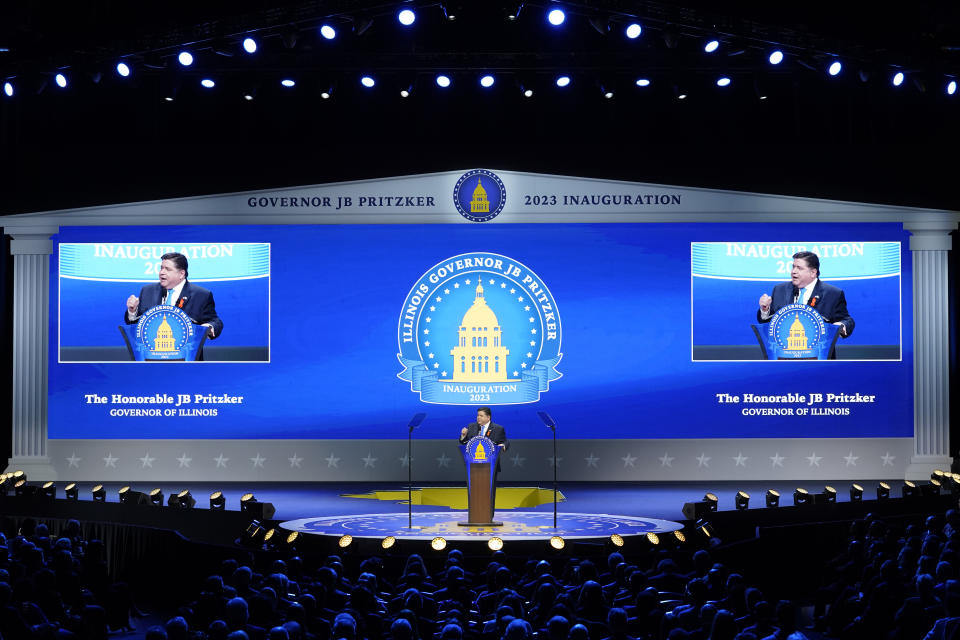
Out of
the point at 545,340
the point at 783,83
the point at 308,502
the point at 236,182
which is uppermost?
the point at 783,83

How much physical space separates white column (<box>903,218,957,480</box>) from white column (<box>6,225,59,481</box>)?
10521 mm

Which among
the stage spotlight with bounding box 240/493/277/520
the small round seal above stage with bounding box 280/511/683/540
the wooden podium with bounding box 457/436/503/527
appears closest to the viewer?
the small round seal above stage with bounding box 280/511/683/540

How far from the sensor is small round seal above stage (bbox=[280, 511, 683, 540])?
975 centimetres

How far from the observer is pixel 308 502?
1306cm

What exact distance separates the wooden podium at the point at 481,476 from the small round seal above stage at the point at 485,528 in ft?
0.49

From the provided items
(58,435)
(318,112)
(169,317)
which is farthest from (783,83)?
(58,435)

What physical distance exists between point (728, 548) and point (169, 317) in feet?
27.4

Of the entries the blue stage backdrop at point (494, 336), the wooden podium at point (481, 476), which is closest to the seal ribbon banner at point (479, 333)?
the blue stage backdrop at point (494, 336)

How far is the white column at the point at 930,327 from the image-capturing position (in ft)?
48.1

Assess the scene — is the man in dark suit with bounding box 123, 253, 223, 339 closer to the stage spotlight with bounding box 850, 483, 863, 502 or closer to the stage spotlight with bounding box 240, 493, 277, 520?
the stage spotlight with bounding box 240, 493, 277, 520

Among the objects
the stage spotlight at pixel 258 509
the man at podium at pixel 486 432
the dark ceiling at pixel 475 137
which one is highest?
the dark ceiling at pixel 475 137

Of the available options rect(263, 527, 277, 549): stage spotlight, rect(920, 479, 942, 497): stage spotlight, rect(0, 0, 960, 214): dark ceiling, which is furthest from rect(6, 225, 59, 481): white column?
rect(920, 479, 942, 497): stage spotlight

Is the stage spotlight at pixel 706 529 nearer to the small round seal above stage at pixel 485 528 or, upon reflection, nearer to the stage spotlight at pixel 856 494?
the small round seal above stage at pixel 485 528

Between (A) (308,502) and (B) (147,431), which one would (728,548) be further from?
(B) (147,431)
